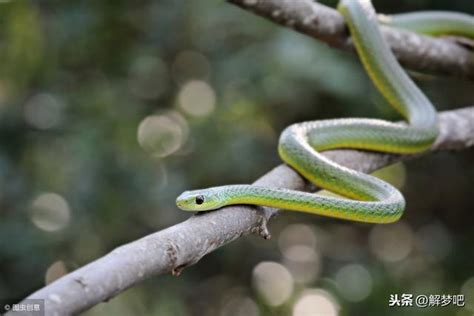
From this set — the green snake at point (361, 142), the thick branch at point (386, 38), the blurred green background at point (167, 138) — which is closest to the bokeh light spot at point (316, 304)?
the blurred green background at point (167, 138)

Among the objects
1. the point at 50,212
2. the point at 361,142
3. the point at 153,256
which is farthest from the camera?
the point at 50,212

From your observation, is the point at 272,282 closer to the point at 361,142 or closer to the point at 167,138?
the point at 167,138

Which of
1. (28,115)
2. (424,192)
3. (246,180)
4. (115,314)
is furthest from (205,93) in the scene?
(424,192)

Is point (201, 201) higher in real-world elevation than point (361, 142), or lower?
lower

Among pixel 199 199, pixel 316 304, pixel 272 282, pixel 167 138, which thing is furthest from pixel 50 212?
pixel 199 199

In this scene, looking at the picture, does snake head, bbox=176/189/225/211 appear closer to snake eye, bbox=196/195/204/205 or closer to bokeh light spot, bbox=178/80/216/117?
snake eye, bbox=196/195/204/205

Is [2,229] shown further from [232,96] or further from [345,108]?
[345,108]
